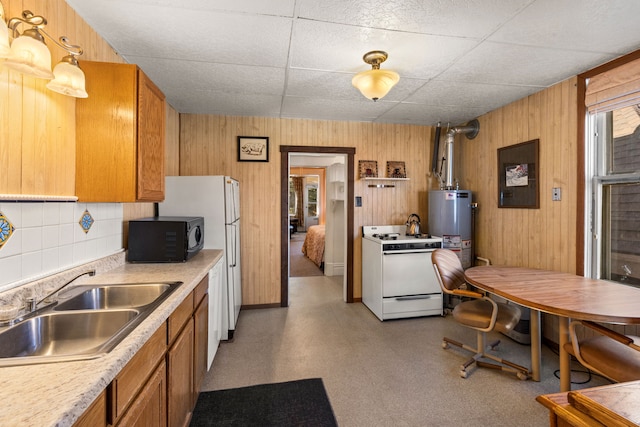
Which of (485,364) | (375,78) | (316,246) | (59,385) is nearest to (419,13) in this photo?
(375,78)

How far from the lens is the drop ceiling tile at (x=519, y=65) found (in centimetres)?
211

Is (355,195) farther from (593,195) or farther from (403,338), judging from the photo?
(593,195)

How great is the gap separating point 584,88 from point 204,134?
12.3 ft

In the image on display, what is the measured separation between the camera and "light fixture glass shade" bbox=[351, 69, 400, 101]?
6.72 ft

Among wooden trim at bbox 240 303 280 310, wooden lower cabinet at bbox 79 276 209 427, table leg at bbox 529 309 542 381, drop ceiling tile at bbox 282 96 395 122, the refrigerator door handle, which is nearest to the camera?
wooden lower cabinet at bbox 79 276 209 427

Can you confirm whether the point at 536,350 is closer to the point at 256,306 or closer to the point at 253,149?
the point at 256,306

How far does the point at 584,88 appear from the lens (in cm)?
240

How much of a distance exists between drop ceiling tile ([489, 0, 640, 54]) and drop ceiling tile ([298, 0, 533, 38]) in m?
0.13

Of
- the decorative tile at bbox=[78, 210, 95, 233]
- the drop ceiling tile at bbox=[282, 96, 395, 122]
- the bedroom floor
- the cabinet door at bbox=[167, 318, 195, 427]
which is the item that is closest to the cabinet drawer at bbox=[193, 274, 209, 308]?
the cabinet door at bbox=[167, 318, 195, 427]

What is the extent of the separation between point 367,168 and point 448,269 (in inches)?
69.6

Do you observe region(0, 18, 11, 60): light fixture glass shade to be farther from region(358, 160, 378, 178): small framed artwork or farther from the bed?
the bed

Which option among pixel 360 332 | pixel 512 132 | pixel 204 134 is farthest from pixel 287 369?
pixel 512 132

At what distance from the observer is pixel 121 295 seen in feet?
5.18

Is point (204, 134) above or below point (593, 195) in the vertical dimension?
above
